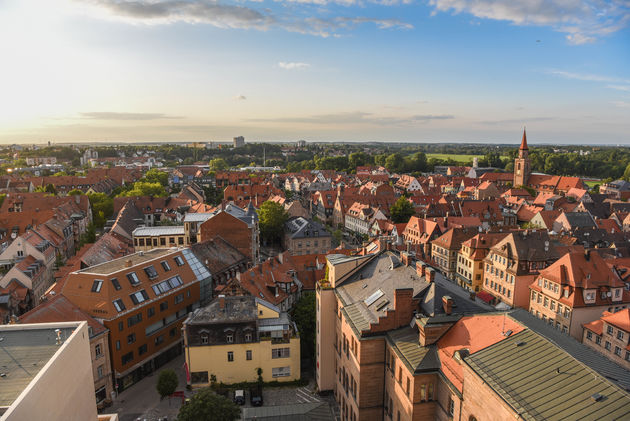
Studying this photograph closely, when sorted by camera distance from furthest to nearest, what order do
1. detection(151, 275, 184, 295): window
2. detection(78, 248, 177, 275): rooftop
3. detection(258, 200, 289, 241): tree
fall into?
detection(258, 200, 289, 241): tree
detection(151, 275, 184, 295): window
detection(78, 248, 177, 275): rooftop

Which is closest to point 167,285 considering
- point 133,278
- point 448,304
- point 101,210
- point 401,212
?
point 133,278

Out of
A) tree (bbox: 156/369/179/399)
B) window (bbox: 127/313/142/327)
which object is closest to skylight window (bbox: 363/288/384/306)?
tree (bbox: 156/369/179/399)

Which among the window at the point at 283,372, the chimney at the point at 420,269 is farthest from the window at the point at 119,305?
the chimney at the point at 420,269

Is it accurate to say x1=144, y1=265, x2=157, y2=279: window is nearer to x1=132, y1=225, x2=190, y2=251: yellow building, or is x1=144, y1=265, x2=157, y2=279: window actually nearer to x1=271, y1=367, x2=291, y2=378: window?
x1=271, y1=367, x2=291, y2=378: window

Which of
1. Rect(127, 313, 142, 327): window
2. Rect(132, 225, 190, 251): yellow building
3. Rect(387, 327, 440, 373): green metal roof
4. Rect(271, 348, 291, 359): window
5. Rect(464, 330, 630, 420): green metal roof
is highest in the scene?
Rect(464, 330, 630, 420): green metal roof

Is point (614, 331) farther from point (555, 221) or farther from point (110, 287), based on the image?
point (555, 221)

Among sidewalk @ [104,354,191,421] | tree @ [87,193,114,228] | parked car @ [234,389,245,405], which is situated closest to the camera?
sidewalk @ [104,354,191,421]

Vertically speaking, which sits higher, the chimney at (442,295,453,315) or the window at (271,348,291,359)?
the chimney at (442,295,453,315)

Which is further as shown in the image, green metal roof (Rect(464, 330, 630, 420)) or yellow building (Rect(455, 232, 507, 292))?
yellow building (Rect(455, 232, 507, 292))
